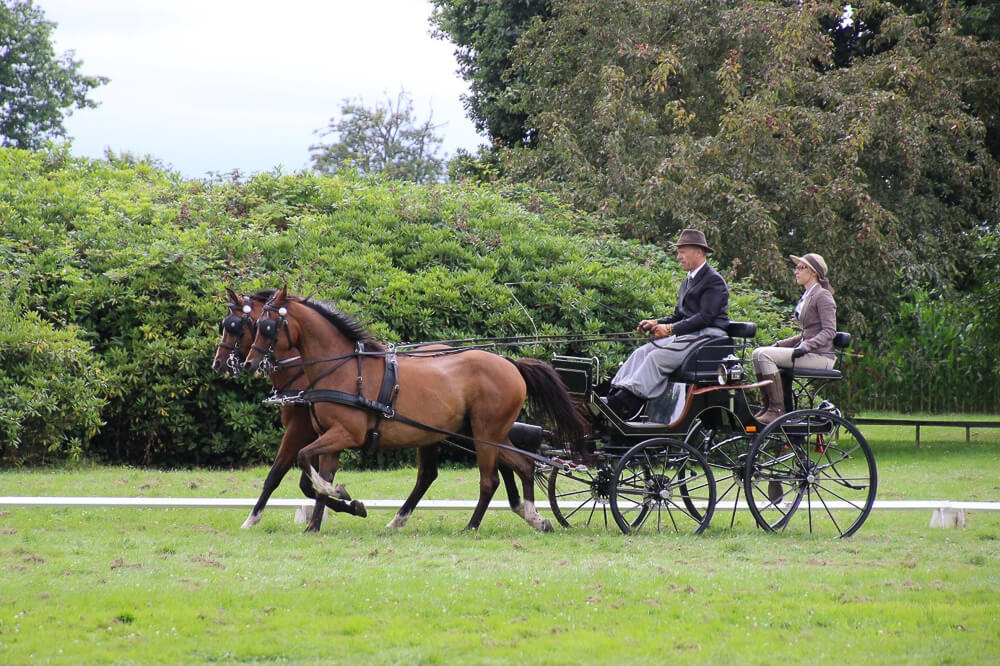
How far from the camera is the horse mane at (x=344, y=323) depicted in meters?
9.90

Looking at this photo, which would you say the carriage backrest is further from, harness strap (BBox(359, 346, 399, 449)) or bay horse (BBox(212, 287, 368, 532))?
bay horse (BBox(212, 287, 368, 532))

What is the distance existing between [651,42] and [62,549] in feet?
46.4

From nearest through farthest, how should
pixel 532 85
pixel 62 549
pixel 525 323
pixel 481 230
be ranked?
pixel 62 549 < pixel 525 323 < pixel 481 230 < pixel 532 85

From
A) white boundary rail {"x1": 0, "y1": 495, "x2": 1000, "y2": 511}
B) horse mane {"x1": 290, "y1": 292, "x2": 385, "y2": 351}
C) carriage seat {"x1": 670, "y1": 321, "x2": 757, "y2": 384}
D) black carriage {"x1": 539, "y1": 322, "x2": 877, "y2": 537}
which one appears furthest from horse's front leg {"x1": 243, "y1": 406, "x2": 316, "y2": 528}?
carriage seat {"x1": 670, "y1": 321, "x2": 757, "y2": 384}

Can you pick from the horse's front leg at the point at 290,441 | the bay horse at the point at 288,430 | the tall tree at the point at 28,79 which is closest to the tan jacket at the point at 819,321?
the bay horse at the point at 288,430

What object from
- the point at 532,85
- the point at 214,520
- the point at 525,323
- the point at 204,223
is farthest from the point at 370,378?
the point at 532,85

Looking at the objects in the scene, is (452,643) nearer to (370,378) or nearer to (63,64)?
(370,378)

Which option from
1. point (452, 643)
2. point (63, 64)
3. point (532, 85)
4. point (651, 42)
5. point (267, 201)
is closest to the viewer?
point (452, 643)

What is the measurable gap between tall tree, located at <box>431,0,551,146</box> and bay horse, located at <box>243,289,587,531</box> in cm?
1428

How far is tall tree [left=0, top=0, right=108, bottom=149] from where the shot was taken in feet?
127

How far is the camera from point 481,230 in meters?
16.4

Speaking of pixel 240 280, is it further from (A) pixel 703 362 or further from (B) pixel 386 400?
(A) pixel 703 362

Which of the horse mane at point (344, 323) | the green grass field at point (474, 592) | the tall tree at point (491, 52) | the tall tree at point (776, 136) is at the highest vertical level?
the tall tree at point (491, 52)

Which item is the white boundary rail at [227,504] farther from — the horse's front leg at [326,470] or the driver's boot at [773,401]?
the driver's boot at [773,401]
